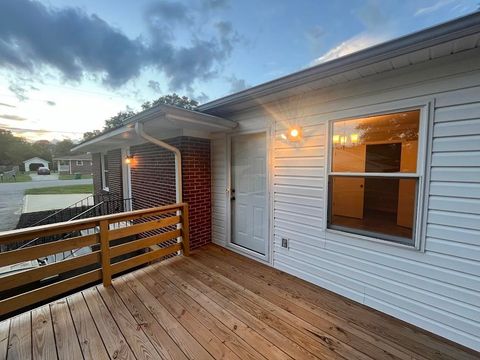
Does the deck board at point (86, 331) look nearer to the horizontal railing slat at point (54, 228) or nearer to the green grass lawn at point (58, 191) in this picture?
the horizontal railing slat at point (54, 228)

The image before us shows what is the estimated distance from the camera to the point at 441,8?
4.89m

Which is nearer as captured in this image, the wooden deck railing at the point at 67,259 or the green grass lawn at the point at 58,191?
the wooden deck railing at the point at 67,259

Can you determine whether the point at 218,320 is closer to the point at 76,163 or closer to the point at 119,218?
the point at 119,218

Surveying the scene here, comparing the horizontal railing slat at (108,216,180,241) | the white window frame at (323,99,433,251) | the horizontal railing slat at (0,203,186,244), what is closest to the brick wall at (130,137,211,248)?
the horizontal railing slat at (108,216,180,241)

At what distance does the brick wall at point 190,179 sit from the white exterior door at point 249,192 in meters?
0.56

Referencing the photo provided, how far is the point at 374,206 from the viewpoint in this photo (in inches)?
100

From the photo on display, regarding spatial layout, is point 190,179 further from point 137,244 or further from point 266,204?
point 266,204

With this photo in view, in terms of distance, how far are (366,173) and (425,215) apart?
644 millimetres

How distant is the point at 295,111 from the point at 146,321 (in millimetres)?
3003

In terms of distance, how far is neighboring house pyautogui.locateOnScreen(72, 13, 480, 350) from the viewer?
1709mm

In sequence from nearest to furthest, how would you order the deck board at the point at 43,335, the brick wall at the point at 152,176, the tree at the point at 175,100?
the deck board at the point at 43,335, the brick wall at the point at 152,176, the tree at the point at 175,100

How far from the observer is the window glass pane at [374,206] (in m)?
2.11

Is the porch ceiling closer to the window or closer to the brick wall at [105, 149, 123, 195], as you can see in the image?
the window

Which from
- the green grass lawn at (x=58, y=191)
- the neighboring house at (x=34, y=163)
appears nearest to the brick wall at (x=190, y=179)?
the green grass lawn at (x=58, y=191)
